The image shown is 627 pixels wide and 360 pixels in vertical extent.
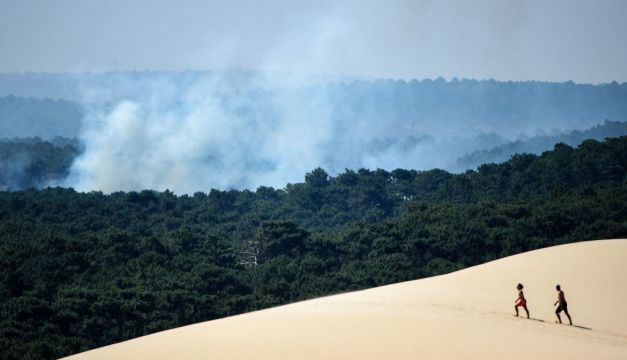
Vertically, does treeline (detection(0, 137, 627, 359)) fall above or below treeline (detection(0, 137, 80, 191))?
below

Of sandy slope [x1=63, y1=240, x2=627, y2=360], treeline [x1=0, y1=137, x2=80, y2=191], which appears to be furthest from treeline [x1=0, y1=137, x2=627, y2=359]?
treeline [x1=0, y1=137, x2=80, y2=191]

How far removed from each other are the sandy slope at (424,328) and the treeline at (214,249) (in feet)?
58.4

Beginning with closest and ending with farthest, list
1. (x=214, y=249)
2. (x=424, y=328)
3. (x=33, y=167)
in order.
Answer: (x=424, y=328) → (x=214, y=249) → (x=33, y=167)

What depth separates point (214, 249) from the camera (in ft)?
222

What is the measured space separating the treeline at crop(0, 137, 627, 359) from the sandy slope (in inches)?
701

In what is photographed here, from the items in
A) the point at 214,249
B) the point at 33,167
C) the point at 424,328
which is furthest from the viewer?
the point at 33,167

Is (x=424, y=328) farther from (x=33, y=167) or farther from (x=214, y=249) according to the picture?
(x=33, y=167)

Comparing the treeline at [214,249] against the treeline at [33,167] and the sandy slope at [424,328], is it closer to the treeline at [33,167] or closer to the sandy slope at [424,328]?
the sandy slope at [424,328]

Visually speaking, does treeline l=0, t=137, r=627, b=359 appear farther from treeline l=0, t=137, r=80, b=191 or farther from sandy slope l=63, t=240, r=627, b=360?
treeline l=0, t=137, r=80, b=191

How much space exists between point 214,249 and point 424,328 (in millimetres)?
46983

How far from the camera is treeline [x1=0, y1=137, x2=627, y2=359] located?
48594 millimetres

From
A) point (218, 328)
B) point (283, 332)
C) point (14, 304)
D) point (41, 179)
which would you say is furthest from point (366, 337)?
point (41, 179)

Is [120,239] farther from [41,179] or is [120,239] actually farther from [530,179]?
[41,179]

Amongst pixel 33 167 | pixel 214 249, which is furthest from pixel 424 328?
pixel 33 167
